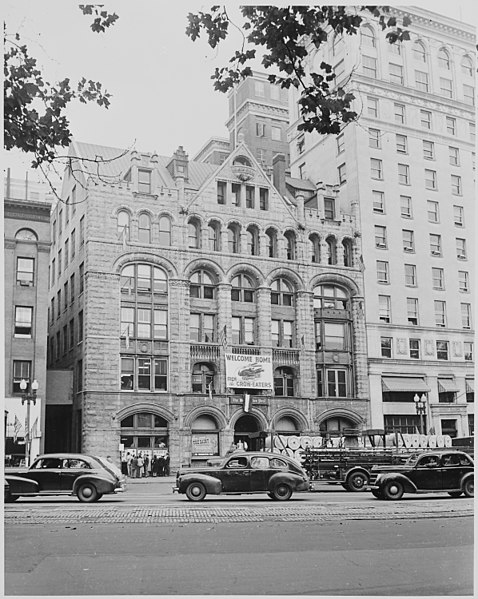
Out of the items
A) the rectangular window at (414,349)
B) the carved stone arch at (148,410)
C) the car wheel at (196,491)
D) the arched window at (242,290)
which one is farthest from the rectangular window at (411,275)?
the arched window at (242,290)

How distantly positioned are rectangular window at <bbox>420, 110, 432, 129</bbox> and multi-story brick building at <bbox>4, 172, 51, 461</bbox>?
764cm

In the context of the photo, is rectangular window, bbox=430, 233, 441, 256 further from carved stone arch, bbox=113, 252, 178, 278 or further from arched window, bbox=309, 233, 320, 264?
carved stone arch, bbox=113, 252, 178, 278

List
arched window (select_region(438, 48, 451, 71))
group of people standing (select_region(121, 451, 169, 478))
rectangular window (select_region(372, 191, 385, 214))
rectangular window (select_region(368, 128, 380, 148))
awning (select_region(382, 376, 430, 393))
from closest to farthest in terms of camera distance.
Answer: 1. arched window (select_region(438, 48, 451, 71))
2. rectangular window (select_region(368, 128, 380, 148))
3. rectangular window (select_region(372, 191, 385, 214))
4. awning (select_region(382, 376, 430, 393))
5. group of people standing (select_region(121, 451, 169, 478))

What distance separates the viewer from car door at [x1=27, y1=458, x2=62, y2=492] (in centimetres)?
1320

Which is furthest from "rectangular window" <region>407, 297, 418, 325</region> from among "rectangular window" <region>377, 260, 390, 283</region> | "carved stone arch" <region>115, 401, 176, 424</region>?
"carved stone arch" <region>115, 401, 176, 424</region>

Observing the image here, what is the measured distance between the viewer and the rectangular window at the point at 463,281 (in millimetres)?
12938

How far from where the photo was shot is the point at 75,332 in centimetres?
1983

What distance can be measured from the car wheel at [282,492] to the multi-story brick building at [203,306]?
461cm

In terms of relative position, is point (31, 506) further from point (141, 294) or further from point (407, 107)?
point (141, 294)

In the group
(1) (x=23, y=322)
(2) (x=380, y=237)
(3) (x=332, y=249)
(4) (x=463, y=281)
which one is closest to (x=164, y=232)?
(3) (x=332, y=249)

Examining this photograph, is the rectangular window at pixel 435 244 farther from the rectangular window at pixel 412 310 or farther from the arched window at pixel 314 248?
the arched window at pixel 314 248

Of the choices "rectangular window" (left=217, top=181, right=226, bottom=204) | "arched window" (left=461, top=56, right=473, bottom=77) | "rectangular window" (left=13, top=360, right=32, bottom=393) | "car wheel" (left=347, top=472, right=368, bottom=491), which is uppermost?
"rectangular window" (left=217, top=181, right=226, bottom=204)

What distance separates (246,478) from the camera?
15.3m

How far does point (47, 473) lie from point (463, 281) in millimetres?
8596
